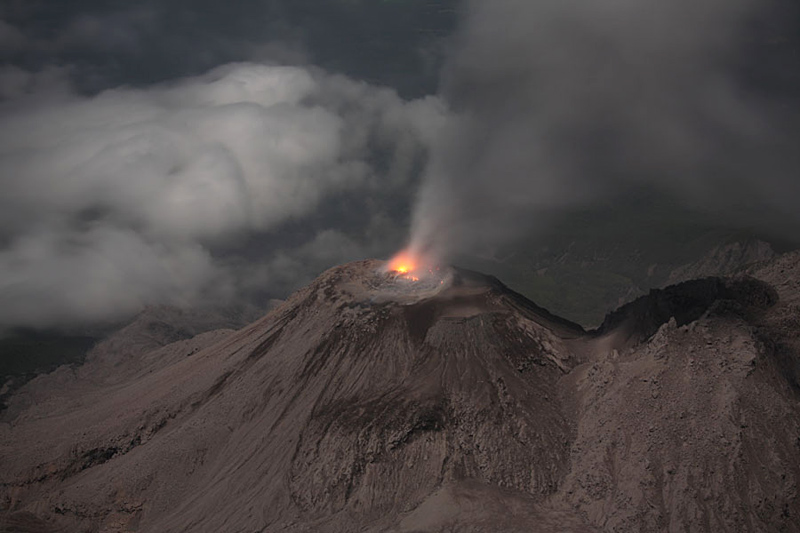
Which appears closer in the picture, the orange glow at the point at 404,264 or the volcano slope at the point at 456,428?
the volcano slope at the point at 456,428

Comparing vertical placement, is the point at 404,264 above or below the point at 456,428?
above

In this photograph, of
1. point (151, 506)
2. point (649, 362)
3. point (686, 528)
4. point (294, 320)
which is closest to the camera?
point (686, 528)

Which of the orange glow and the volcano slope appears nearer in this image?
the volcano slope

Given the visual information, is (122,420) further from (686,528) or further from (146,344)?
(146,344)

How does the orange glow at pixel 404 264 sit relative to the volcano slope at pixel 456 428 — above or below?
above

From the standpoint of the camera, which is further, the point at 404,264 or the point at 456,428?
the point at 404,264

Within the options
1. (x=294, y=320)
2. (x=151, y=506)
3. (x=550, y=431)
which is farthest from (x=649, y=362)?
(x=151, y=506)

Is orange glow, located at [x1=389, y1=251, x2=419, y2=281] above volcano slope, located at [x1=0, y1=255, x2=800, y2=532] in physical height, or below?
above

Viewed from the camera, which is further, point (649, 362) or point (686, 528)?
point (649, 362)
